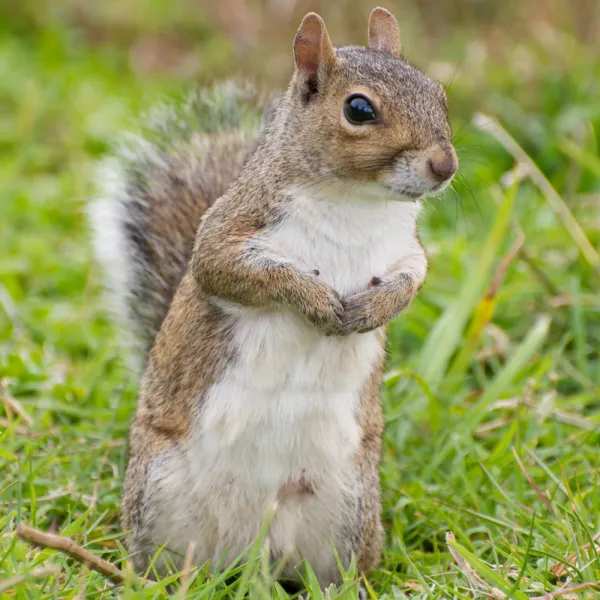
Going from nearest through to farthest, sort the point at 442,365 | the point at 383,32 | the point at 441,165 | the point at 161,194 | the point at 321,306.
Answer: the point at 441,165
the point at 321,306
the point at 383,32
the point at 161,194
the point at 442,365

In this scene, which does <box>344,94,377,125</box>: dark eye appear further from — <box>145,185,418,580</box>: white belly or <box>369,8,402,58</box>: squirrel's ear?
<box>369,8,402,58</box>: squirrel's ear

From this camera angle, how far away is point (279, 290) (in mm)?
2123

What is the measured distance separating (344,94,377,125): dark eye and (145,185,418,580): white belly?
6.9 inches

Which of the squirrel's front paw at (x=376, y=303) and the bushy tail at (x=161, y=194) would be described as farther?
the bushy tail at (x=161, y=194)

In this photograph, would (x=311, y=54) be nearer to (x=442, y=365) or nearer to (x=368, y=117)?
(x=368, y=117)

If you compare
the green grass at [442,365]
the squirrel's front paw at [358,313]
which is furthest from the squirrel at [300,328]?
the green grass at [442,365]

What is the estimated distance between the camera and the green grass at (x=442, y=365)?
7.45 feet

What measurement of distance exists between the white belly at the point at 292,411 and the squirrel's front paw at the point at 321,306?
5cm

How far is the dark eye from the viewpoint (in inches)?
81.3

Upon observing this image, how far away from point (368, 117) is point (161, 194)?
3.30 ft

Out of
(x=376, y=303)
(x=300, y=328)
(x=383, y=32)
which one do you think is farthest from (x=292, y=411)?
(x=383, y=32)

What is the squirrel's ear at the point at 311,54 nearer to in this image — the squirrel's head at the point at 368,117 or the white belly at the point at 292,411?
the squirrel's head at the point at 368,117

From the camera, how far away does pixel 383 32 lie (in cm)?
242

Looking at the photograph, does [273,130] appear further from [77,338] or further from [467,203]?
[467,203]
